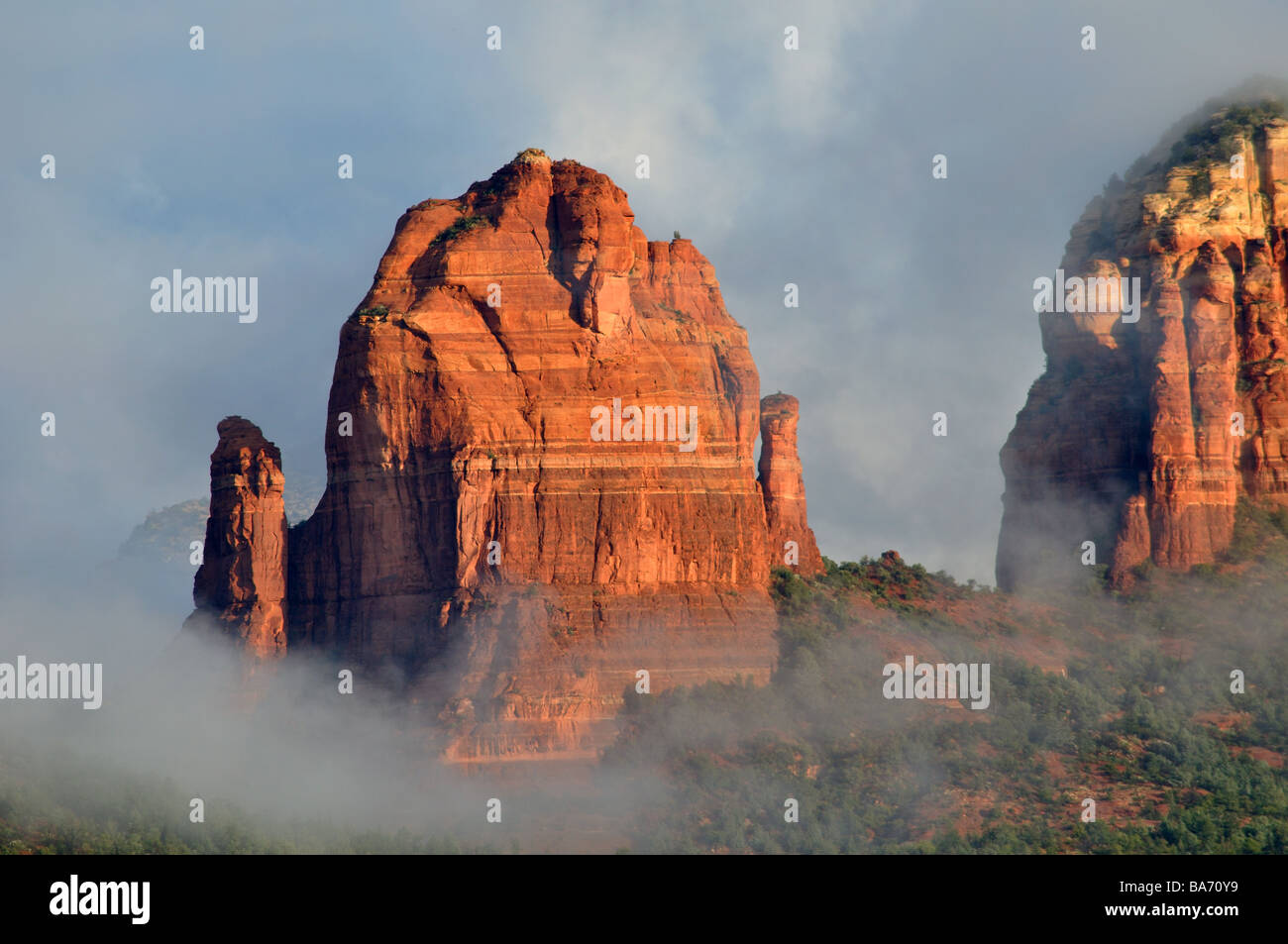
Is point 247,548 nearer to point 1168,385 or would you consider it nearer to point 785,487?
point 785,487

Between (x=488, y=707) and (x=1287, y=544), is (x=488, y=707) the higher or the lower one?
the lower one

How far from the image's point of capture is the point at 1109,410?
12625 cm

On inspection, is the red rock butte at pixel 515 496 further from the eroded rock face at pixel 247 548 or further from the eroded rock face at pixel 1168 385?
the eroded rock face at pixel 1168 385

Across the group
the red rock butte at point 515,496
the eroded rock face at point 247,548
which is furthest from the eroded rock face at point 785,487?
the eroded rock face at point 247,548

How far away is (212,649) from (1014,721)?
36.5 m

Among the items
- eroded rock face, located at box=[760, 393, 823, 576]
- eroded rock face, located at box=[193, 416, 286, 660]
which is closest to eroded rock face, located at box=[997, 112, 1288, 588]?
eroded rock face, located at box=[760, 393, 823, 576]

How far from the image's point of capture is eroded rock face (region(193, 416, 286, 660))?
4186 inches

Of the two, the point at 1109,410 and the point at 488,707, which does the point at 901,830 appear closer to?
the point at 488,707

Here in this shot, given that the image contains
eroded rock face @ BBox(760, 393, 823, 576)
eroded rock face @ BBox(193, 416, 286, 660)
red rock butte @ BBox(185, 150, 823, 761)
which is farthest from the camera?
eroded rock face @ BBox(760, 393, 823, 576)

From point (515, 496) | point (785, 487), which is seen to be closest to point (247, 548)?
point (515, 496)

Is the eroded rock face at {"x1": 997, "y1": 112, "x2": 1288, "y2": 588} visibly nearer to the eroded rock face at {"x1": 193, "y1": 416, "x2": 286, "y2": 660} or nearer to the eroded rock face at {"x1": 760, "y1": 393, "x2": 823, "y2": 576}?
the eroded rock face at {"x1": 760, "y1": 393, "x2": 823, "y2": 576}

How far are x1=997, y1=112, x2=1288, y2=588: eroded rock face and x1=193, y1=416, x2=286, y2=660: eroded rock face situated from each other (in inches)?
1653

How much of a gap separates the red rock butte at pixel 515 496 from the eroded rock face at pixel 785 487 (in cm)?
1047

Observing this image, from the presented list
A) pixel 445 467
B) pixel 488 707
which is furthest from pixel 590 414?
pixel 488 707
